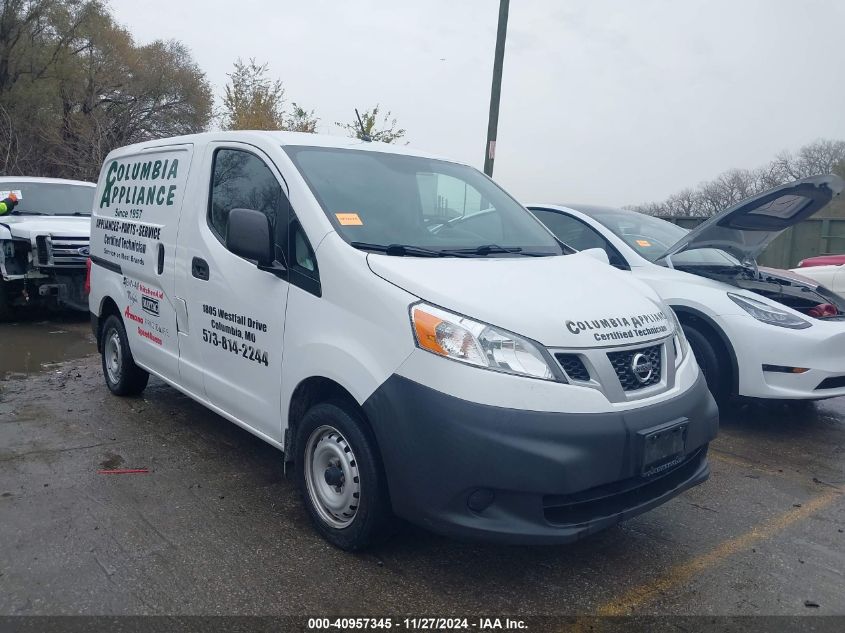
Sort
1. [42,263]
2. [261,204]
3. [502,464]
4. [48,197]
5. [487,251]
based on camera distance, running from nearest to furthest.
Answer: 1. [502,464]
2. [487,251]
3. [261,204]
4. [42,263]
5. [48,197]

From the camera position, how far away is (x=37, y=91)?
26.5 metres

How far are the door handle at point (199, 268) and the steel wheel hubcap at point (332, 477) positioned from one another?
1.34 metres

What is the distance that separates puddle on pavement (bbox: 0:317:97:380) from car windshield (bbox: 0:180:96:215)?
150cm

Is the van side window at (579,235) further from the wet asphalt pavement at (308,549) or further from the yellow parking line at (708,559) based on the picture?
the yellow parking line at (708,559)

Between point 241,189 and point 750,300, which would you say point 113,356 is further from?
point 750,300

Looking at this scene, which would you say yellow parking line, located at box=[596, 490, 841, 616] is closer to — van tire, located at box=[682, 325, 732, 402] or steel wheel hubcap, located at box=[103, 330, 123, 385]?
van tire, located at box=[682, 325, 732, 402]

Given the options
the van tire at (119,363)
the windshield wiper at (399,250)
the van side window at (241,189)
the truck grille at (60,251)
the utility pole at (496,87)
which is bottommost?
the van tire at (119,363)

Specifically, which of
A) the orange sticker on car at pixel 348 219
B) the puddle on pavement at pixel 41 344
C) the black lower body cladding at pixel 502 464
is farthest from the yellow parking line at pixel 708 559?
the puddle on pavement at pixel 41 344

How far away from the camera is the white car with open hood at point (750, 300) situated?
4.98 meters

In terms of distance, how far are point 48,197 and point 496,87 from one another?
6.68 meters

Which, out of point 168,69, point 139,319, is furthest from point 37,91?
point 139,319

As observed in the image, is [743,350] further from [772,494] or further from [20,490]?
[20,490]

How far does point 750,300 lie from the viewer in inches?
205

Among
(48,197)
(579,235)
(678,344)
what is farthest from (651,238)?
(48,197)
